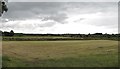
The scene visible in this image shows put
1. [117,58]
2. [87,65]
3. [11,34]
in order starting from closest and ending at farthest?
[87,65]
[117,58]
[11,34]

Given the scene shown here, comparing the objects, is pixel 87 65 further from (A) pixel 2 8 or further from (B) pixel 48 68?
(A) pixel 2 8

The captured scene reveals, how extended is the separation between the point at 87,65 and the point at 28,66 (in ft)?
20.8

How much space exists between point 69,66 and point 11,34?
315ft

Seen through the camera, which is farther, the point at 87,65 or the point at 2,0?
the point at 2,0

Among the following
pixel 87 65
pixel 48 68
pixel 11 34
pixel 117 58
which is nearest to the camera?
pixel 48 68

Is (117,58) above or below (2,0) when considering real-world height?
below

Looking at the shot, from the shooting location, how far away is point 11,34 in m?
128

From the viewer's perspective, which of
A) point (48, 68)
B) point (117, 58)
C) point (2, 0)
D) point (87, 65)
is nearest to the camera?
point (48, 68)

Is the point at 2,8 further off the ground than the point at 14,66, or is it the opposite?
the point at 2,8

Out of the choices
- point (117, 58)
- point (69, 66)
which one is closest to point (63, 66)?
point (69, 66)

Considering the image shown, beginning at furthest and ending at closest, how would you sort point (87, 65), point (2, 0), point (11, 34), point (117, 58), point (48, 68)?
point (11, 34), point (117, 58), point (2, 0), point (87, 65), point (48, 68)

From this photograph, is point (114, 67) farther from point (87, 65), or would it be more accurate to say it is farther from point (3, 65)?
point (3, 65)

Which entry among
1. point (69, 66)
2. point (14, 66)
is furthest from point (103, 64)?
point (14, 66)

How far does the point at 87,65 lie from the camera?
34812 millimetres
